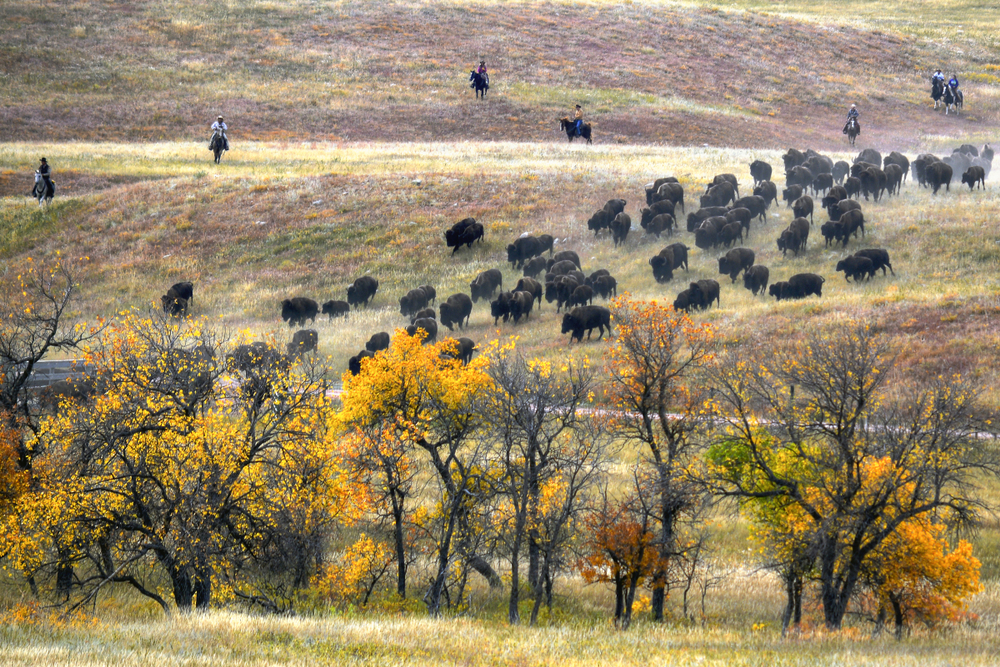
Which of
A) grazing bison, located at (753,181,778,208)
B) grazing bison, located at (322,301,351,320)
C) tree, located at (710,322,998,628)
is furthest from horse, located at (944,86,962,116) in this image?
tree, located at (710,322,998,628)

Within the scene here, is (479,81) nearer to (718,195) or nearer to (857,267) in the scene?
(718,195)

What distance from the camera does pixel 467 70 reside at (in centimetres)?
8238

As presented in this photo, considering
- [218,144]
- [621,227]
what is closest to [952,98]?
[621,227]

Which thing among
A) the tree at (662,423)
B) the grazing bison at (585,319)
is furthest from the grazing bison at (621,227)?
the tree at (662,423)

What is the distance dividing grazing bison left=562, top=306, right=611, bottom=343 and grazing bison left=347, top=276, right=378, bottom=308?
11.3 m

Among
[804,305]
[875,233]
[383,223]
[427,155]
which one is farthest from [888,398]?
[427,155]

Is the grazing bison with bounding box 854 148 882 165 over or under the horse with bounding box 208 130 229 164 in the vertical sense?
over

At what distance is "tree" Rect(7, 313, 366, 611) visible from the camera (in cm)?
2059

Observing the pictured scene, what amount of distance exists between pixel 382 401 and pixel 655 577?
28.8 feet

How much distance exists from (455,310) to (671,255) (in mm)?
9579

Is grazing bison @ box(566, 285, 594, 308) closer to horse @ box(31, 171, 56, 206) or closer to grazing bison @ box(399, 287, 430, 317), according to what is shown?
grazing bison @ box(399, 287, 430, 317)

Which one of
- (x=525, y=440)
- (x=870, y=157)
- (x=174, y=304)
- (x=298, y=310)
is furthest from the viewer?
(x=870, y=157)

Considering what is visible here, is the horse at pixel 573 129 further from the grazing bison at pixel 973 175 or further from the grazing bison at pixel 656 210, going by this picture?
the grazing bison at pixel 973 175

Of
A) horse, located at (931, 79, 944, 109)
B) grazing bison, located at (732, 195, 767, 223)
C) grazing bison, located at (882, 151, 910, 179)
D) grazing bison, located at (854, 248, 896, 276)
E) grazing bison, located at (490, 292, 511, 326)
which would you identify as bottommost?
grazing bison, located at (490, 292, 511, 326)
